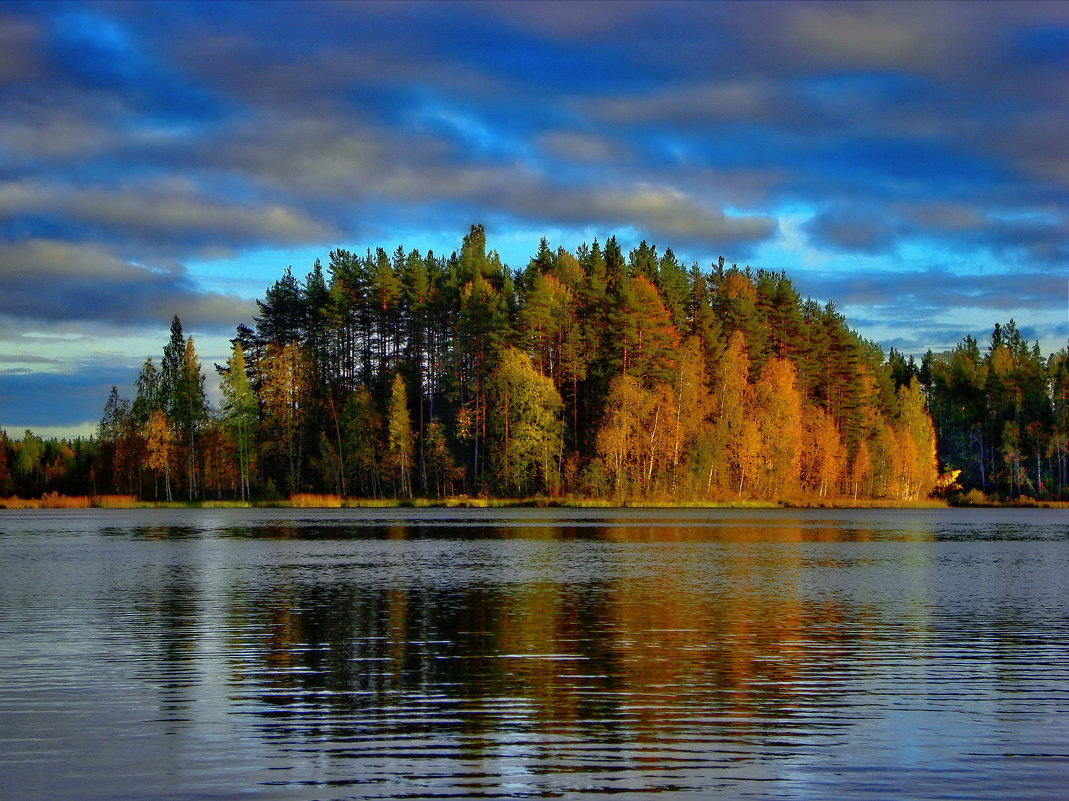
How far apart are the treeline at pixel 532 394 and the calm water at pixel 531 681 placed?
58.7m

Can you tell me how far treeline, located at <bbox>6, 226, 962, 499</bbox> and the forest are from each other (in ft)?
0.82

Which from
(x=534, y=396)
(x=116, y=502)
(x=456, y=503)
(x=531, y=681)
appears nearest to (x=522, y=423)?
(x=534, y=396)

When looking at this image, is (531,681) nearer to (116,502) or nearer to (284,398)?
(284,398)

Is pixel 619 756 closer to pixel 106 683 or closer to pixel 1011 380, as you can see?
pixel 106 683

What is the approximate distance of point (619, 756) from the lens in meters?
13.0

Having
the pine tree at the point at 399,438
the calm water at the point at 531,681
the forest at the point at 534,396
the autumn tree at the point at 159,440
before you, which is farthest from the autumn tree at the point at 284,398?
the calm water at the point at 531,681

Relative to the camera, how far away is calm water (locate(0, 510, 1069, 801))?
12.2 metres

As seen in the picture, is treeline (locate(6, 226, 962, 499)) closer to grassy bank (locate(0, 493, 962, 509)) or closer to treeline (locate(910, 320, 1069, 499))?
grassy bank (locate(0, 493, 962, 509))

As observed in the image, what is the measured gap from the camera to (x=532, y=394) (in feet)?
323

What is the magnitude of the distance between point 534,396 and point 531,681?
265 feet

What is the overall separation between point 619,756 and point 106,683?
913cm

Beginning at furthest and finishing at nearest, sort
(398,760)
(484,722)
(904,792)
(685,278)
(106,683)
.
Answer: (685,278) < (106,683) < (484,722) < (398,760) < (904,792)

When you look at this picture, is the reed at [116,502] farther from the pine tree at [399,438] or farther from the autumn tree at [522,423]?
the autumn tree at [522,423]

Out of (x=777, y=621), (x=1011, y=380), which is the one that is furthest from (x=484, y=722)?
(x=1011, y=380)
